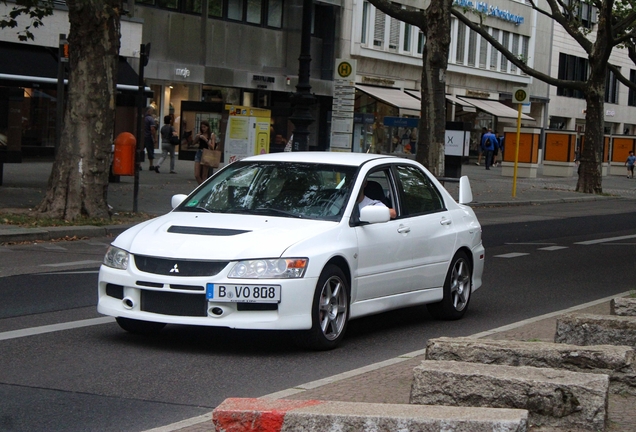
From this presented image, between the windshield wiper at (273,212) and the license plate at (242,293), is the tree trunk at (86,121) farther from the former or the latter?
the license plate at (242,293)

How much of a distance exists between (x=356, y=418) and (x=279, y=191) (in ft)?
15.0

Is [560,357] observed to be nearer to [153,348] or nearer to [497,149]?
[153,348]

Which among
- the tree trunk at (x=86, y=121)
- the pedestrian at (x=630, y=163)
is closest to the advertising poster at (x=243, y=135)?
the tree trunk at (x=86, y=121)

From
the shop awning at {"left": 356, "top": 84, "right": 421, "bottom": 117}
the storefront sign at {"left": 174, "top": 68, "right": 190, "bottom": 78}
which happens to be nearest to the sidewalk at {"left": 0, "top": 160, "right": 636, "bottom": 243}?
the storefront sign at {"left": 174, "top": 68, "right": 190, "bottom": 78}

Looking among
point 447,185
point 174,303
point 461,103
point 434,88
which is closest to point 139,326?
point 174,303

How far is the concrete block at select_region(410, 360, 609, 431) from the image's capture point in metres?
5.12

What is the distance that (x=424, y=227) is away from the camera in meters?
9.59

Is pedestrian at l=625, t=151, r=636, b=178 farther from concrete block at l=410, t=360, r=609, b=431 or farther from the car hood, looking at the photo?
concrete block at l=410, t=360, r=609, b=431

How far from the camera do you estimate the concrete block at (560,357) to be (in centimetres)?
606

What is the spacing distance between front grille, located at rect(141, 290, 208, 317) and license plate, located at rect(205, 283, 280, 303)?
0.29 feet

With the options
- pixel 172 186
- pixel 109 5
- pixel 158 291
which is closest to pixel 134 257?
pixel 158 291

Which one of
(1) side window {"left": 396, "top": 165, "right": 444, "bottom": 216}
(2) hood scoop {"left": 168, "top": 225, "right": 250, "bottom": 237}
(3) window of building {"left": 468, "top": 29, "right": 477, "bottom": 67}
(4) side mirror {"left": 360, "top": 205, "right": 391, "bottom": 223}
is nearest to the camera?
(2) hood scoop {"left": 168, "top": 225, "right": 250, "bottom": 237}

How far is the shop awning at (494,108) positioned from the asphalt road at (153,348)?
44.0 meters

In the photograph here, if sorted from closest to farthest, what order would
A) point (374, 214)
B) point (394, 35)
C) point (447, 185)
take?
point (374, 214) < point (447, 185) < point (394, 35)
